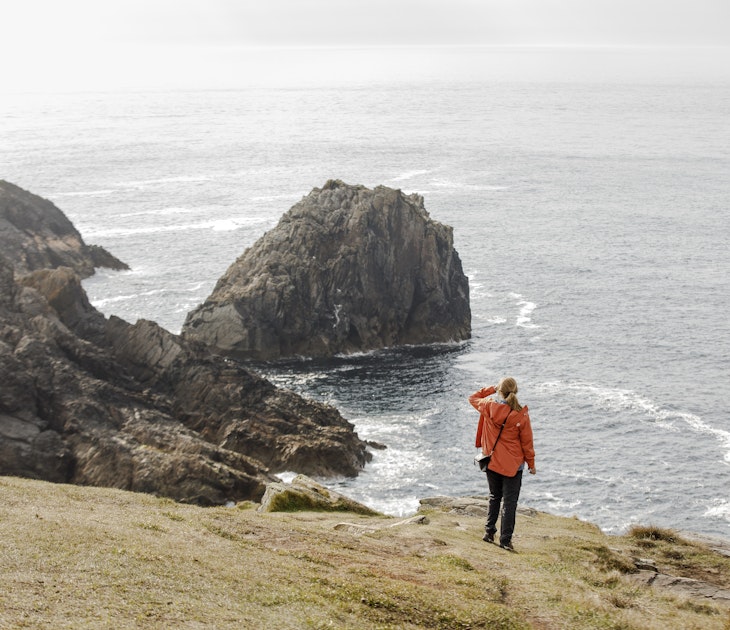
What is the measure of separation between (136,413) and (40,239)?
53.0 metres

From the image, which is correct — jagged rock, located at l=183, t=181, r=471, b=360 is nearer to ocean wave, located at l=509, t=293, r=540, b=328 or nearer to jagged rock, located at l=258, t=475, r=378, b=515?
ocean wave, located at l=509, t=293, r=540, b=328

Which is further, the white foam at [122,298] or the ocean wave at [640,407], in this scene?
the white foam at [122,298]

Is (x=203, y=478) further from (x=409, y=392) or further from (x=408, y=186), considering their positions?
(x=408, y=186)

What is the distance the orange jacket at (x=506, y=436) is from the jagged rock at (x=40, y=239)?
75.5m

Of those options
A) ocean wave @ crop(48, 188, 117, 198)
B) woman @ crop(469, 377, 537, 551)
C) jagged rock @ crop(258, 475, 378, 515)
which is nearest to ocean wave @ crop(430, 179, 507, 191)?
ocean wave @ crop(48, 188, 117, 198)

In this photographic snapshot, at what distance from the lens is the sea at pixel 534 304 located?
55.9 m

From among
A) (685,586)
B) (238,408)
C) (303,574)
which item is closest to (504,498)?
(685,586)

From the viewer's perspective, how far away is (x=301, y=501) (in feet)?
99.5

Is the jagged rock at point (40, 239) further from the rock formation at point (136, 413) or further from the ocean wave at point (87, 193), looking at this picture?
the ocean wave at point (87, 193)

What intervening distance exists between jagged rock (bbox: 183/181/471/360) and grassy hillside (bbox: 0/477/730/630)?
54.0 meters

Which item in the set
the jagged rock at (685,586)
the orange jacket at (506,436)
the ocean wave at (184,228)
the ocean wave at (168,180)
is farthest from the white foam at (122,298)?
the jagged rock at (685,586)

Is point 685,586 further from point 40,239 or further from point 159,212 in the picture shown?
point 159,212

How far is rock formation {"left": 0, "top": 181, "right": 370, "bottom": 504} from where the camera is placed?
4356 centimetres

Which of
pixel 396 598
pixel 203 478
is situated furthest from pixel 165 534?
pixel 203 478
